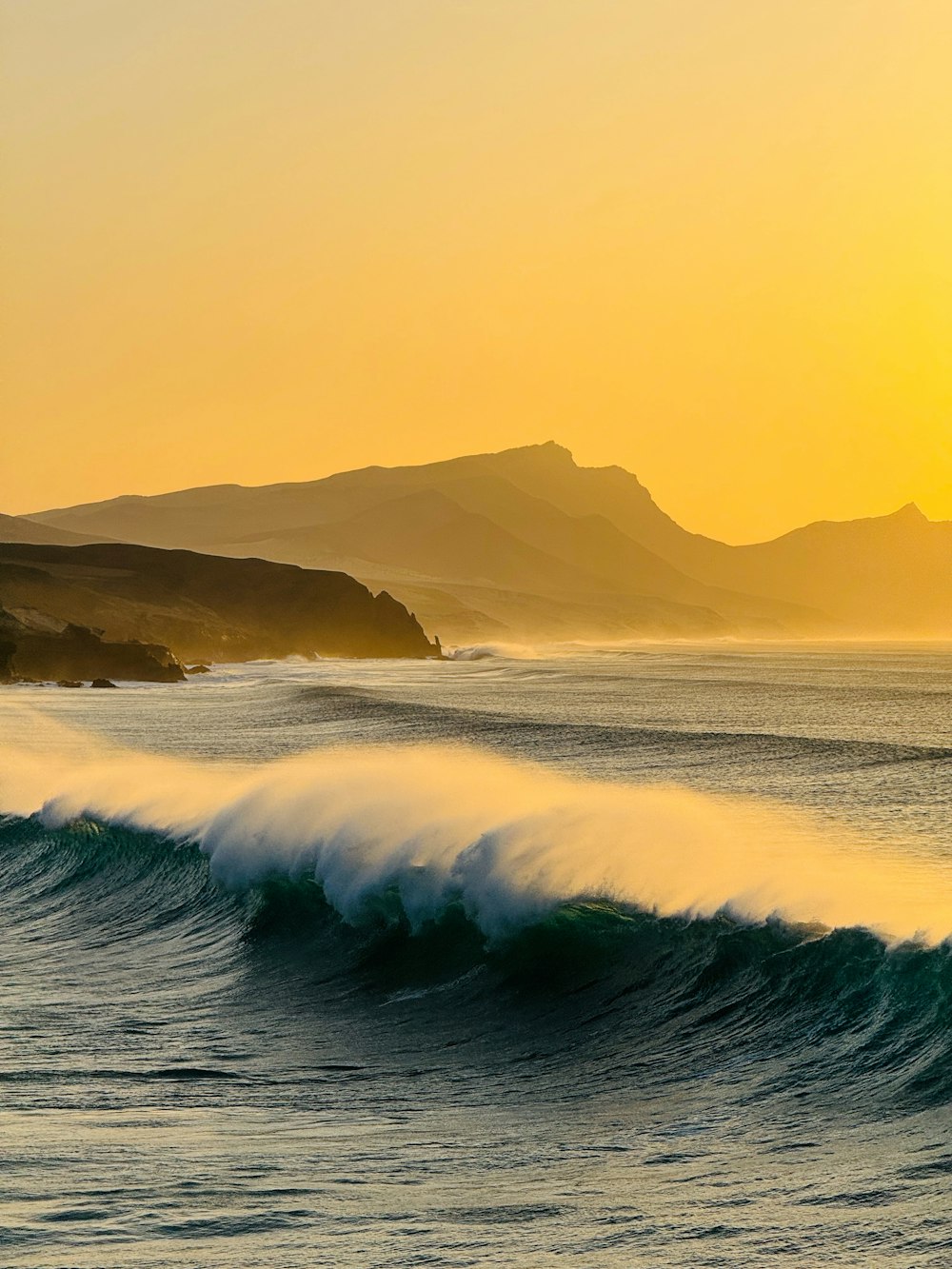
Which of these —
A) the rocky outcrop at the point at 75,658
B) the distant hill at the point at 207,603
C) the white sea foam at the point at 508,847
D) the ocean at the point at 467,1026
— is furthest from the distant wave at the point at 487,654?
the white sea foam at the point at 508,847

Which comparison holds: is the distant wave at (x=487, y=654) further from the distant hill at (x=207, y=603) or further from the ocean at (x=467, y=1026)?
the ocean at (x=467, y=1026)

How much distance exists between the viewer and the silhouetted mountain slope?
443 ft

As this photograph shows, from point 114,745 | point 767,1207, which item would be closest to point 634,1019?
point 767,1207

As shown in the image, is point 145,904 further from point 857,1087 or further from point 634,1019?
point 857,1087

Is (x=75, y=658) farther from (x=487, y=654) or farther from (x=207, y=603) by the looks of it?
(x=487, y=654)

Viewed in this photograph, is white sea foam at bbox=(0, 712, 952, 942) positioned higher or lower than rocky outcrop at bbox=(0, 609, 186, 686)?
lower

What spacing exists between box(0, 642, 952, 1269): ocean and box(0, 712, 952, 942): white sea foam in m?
0.06

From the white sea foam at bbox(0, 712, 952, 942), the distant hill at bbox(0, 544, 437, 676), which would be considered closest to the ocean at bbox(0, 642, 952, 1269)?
the white sea foam at bbox(0, 712, 952, 942)

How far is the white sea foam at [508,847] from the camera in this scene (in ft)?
42.7

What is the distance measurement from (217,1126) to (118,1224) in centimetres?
175

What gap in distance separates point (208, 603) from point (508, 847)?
144 m

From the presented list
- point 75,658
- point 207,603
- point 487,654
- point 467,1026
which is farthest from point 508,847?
point 487,654

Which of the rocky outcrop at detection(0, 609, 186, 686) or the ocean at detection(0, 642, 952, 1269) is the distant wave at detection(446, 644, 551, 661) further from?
the ocean at detection(0, 642, 952, 1269)

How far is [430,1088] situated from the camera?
943 centimetres
